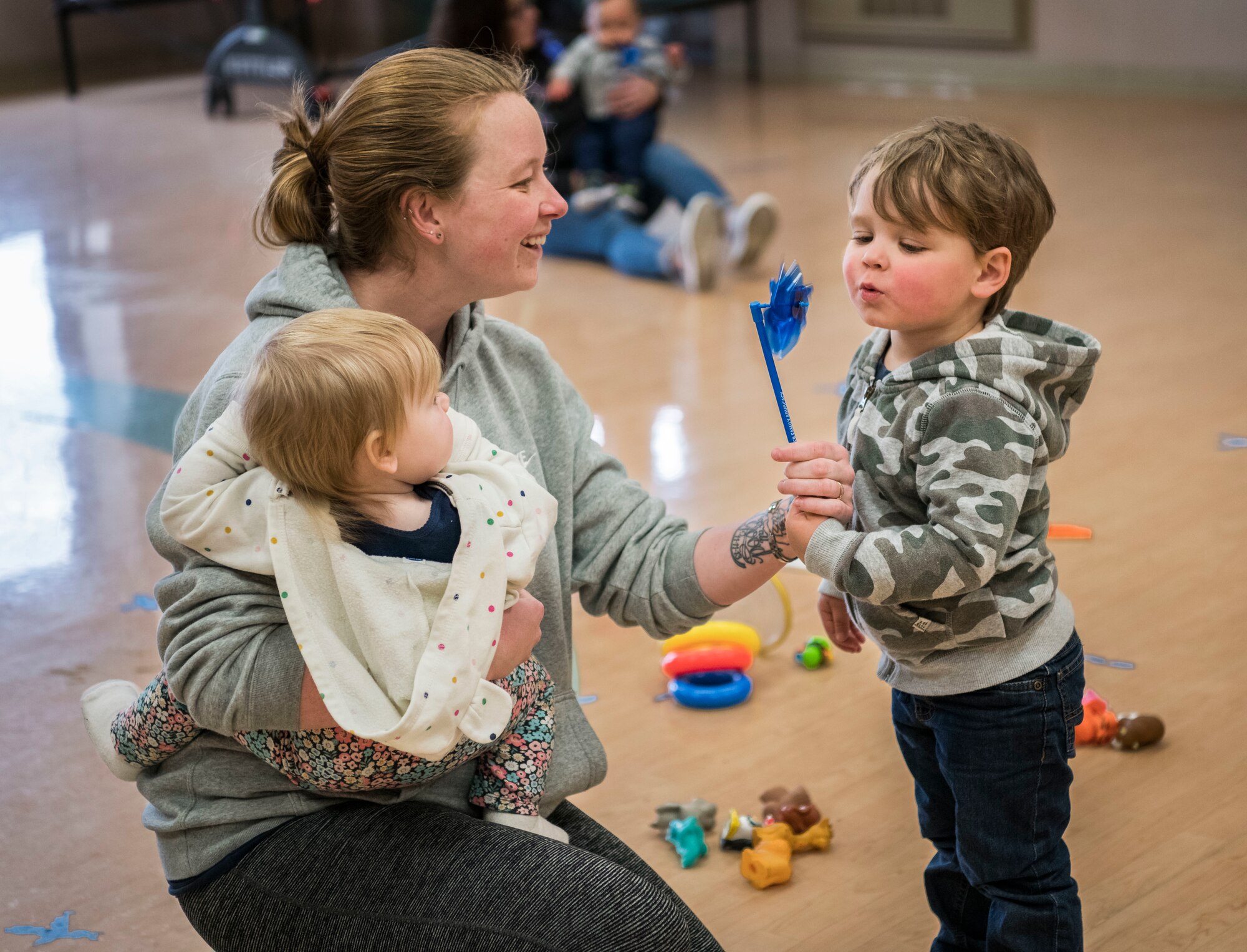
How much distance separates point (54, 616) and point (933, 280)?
2.01m

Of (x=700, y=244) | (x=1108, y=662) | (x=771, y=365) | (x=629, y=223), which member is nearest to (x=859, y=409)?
(x=771, y=365)

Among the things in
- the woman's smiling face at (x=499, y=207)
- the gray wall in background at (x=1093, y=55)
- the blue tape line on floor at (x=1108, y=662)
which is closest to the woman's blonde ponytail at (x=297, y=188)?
the woman's smiling face at (x=499, y=207)

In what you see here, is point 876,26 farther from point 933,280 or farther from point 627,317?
point 933,280

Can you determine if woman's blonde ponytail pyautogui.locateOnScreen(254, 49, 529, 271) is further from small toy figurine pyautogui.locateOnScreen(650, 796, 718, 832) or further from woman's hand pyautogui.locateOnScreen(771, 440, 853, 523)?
small toy figurine pyautogui.locateOnScreen(650, 796, 718, 832)

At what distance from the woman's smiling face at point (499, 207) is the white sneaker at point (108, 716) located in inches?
24.1

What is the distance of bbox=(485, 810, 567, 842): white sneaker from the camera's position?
4.95 feet

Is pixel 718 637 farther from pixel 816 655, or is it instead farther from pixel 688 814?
pixel 688 814

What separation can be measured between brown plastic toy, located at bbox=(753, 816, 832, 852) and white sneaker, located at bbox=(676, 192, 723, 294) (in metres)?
3.09

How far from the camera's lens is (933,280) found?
1432mm

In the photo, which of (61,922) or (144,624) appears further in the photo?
(144,624)

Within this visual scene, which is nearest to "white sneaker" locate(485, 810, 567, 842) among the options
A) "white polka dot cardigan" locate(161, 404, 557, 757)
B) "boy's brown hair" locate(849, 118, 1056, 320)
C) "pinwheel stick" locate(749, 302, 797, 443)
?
"white polka dot cardigan" locate(161, 404, 557, 757)

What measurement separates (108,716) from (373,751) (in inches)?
15.0

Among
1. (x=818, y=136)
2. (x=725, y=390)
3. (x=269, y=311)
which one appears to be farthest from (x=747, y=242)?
(x=269, y=311)

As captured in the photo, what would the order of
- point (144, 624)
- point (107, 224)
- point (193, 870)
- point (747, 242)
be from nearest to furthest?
point (193, 870)
point (144, 624)
point (747, 242)
point (107, 224)
